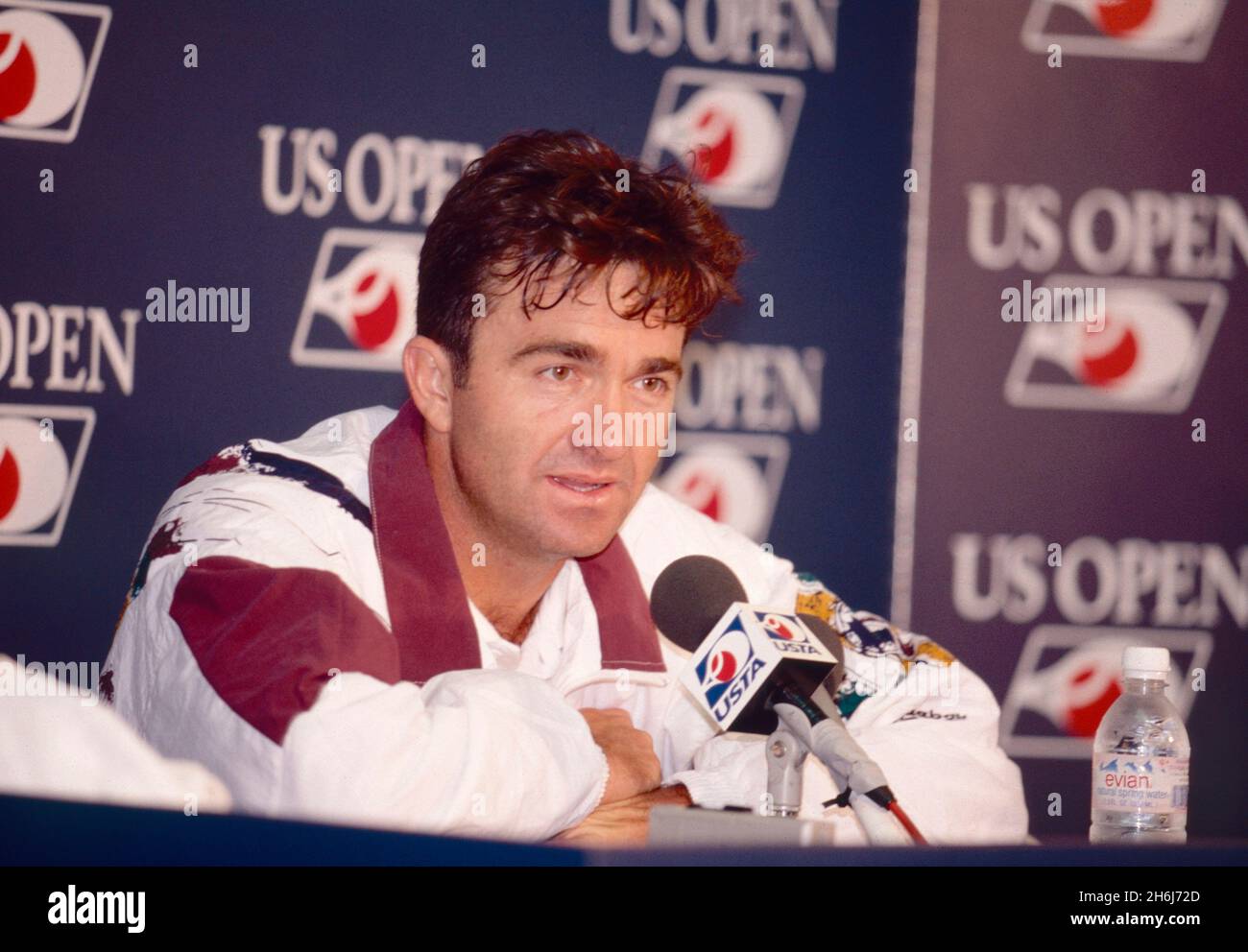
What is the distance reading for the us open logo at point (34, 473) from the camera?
2.37m

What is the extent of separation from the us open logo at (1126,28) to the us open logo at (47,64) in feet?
6.07

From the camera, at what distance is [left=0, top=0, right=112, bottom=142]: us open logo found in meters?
2.38

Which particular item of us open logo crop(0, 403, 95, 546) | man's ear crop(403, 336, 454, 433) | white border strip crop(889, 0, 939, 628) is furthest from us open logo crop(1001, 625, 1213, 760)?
us open logo crop(0, 403, 95, 546)

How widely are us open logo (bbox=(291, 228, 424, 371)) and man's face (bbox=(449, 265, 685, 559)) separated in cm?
56

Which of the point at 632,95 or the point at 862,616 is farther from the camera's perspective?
the point at 632,95

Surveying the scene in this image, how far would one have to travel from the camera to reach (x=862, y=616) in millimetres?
2080

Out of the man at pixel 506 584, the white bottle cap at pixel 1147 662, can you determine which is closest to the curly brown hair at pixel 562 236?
the man at pixel 506 584

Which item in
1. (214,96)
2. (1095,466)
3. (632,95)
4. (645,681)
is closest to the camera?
(645,681)

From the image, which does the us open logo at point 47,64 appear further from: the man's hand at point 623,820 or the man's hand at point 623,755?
the man's hand at point 623,820

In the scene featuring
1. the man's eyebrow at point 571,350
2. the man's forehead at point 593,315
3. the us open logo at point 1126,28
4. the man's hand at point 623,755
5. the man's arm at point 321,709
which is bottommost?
the man's hand at point 623,755

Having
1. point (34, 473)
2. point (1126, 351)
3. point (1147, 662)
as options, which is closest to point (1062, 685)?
point (1126, 351)
